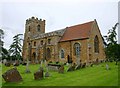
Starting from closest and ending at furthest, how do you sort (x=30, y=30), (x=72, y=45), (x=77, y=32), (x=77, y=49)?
1. (x=77, y=49)
2. (x=72, y=45)
3. (x=77, y=32)
4. (x=30, y=30)

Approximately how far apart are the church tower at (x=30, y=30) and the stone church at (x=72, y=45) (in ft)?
11.4

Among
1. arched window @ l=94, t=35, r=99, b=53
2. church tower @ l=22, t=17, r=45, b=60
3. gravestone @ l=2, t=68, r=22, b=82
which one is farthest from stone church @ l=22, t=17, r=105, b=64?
gravestone @ l=2, t=68, r=22, b=82

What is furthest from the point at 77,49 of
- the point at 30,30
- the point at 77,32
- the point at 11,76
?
the point at 11,76

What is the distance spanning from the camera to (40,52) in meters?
49.1

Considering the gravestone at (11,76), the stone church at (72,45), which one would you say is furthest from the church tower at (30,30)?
the gravestone at (11,76)

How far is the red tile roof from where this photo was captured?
4059 centimetres

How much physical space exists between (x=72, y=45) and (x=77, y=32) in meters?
3.35

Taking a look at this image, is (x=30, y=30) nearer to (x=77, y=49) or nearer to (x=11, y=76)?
(x=77, y=49)

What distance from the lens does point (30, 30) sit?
58.3 m

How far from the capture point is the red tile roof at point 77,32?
40.6 metres

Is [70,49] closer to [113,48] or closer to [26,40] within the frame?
[113,48]

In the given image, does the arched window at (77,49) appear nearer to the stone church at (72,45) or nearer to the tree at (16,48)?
the stone church at (72,45)

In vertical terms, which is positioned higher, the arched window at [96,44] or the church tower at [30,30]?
the church tower at [30,30]

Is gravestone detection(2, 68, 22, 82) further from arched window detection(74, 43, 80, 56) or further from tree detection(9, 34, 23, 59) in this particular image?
tree detection(9, 34, 23, 59)
